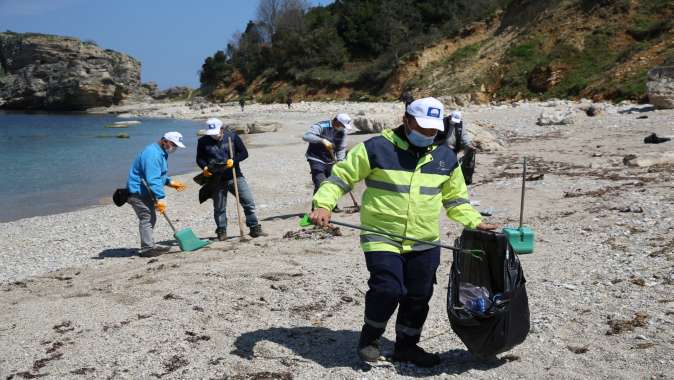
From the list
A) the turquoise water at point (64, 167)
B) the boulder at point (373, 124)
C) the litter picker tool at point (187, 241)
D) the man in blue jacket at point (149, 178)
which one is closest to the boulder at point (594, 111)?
the boulder at point (373, 124)

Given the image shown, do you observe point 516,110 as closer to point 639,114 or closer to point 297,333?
point 639,114

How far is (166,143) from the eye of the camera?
888 centimetres

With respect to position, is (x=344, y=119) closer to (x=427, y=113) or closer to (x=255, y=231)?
(x=255, y=231)

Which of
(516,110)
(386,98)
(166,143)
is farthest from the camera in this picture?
(386,98)

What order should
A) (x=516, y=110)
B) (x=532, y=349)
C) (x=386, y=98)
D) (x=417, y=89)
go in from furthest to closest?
(x=386, y=98), (x=417, y=89), (x=516, y=110), (x=532, y=349)

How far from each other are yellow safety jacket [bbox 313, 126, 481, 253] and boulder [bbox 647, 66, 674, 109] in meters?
19.2

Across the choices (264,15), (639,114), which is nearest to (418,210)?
(639,114)

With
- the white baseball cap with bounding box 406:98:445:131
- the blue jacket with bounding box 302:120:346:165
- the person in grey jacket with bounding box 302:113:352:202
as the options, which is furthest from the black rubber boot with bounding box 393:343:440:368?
the blue jacket with bounding box 302:120:346:165

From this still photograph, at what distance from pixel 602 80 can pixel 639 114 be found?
8.73 m

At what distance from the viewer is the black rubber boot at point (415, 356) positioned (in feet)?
15.1

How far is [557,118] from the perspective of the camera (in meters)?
21.6

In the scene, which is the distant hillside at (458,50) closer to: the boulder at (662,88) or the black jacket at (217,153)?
the boulder at (662,88)

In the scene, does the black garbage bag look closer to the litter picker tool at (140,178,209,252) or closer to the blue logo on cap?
the blue logo on cap

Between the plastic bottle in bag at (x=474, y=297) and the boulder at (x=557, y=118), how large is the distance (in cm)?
1806
